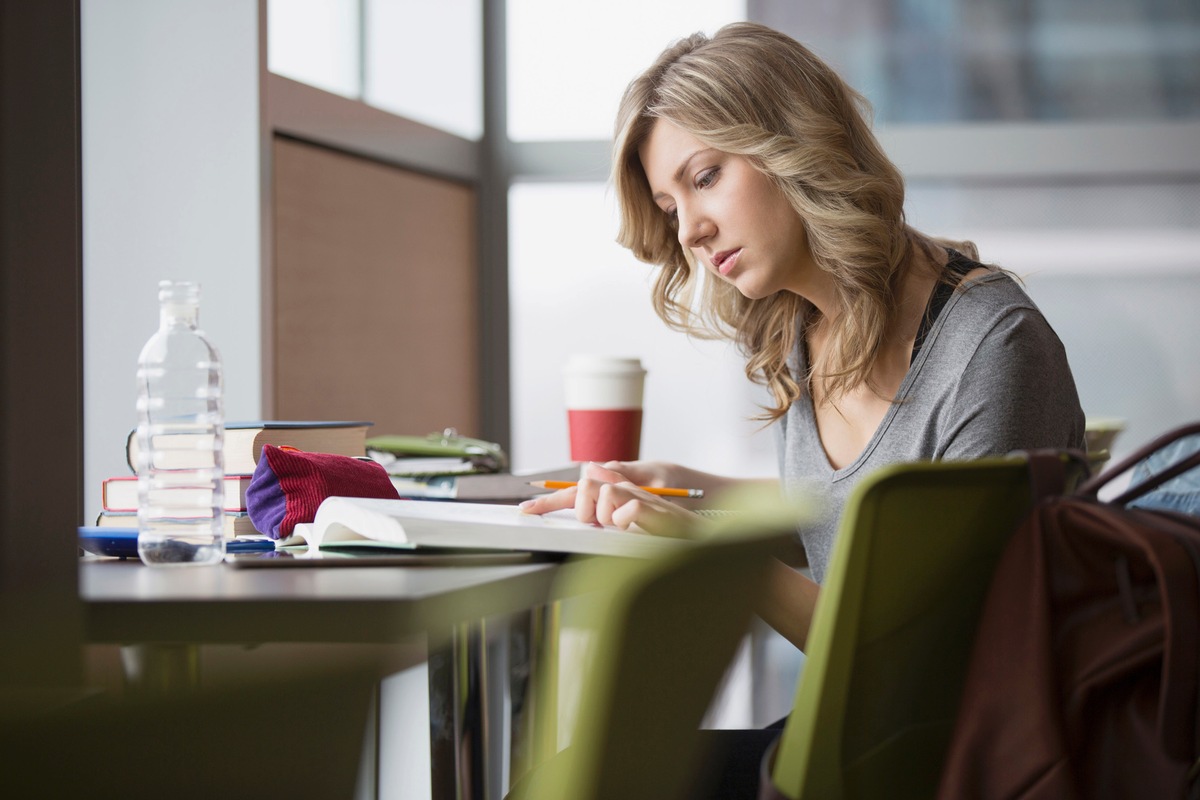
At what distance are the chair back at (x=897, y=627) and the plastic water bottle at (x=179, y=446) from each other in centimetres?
45

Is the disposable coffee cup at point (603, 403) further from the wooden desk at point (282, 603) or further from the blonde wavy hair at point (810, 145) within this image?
the wooden desk at point (282, 603)

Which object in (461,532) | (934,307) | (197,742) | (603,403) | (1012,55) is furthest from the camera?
(1012,55)

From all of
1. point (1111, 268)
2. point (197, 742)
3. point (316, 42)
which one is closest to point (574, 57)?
point (316, 42)

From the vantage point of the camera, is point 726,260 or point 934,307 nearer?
point 934,307

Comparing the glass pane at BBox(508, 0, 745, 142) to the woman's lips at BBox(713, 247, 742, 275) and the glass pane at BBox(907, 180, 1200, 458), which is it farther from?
the woman's lips at BBox(713, 247, 742, 275)

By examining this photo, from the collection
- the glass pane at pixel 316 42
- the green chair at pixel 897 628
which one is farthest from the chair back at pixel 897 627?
the glass pane at pixel 316 42

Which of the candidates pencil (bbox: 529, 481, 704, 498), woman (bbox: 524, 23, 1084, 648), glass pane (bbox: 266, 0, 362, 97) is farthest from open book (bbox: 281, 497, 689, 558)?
glass pane (bbox: 266, 0, 362, 97)

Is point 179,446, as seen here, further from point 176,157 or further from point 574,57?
point 574,57

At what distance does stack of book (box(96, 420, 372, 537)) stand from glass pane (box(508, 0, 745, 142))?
2013 mm

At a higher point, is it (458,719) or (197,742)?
(197,742)

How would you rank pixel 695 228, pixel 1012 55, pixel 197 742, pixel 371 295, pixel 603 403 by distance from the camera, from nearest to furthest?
pixel 197 742, pixel 695 228, pixel 603 403, pixel 371 295, pixel 1012 55

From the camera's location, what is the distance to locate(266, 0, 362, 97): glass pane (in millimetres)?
2334

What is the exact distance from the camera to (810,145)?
4.78 ft

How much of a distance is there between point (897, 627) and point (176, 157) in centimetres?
192
